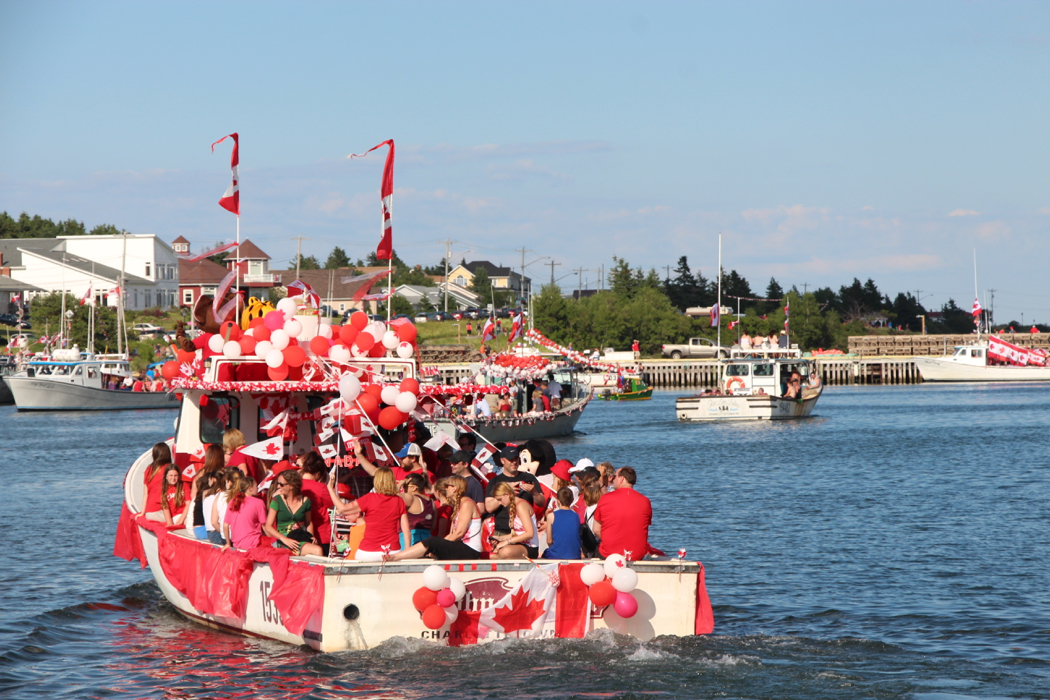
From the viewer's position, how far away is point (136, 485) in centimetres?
1628

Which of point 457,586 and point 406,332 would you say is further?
point 406,332

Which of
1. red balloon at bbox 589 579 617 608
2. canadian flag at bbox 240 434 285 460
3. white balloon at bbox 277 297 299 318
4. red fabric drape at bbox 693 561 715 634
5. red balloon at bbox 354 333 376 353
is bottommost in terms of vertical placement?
red fabric drape at bbox 693 561 715 634

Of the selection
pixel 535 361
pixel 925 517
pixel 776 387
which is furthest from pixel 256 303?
pixel 776 387

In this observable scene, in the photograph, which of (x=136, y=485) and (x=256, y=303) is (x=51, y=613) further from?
(x=256, y=303)

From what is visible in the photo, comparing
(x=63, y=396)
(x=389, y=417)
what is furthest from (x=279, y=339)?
(x=63, y=396)

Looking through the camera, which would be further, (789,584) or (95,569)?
(95,569)

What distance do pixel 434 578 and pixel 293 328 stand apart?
5427 mm

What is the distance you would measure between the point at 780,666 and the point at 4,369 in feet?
262

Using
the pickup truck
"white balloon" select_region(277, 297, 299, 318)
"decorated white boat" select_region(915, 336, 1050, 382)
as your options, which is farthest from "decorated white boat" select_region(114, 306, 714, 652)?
the pickup truck

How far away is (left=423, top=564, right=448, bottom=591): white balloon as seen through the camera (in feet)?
33.8

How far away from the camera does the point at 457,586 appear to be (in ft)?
34.4

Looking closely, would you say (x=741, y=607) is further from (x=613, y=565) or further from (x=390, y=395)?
(x=390, y=395)

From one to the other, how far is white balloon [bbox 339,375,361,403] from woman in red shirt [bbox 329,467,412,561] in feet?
5.05

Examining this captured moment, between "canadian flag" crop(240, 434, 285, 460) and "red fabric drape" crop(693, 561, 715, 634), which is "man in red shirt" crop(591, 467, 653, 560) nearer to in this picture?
"red fabric drape" crop(693, 561, 715, 634)
